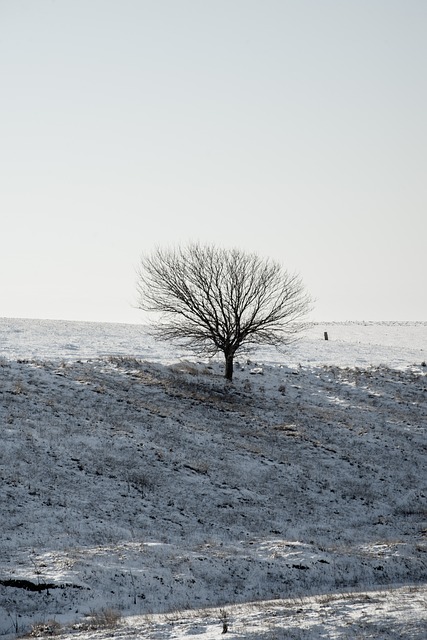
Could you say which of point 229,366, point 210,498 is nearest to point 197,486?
point 210,498

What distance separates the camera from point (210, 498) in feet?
61.9

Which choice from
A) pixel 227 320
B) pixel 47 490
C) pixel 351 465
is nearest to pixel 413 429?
pixel 351 465

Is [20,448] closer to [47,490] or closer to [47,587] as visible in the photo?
[47,490]

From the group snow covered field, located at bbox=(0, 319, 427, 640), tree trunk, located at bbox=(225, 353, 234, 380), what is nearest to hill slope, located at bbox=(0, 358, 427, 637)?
snow covered field, located at bbox=(0, 319, 427, 640)

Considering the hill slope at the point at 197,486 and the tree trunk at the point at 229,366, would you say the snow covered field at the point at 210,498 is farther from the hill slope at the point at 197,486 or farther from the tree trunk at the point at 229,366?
the tree trunk at the point at 229,366

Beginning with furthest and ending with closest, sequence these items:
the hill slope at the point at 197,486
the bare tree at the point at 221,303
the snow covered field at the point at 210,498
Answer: the bare tree at the point at 221,303 < the hill slope at the point at 197,486 < the snow covered field at the point at 210,498

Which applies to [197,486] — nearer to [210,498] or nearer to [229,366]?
[210,498]

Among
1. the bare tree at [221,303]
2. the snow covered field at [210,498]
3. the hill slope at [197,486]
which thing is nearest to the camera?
the snow covered field at [210,498]

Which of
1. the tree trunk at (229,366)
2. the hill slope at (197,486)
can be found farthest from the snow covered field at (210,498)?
the tree trunk at (229,366)

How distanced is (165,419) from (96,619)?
14827mm

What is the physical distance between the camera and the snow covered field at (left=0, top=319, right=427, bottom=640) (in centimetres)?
1092

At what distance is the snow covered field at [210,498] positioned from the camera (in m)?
10.9

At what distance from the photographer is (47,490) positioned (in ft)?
56.6

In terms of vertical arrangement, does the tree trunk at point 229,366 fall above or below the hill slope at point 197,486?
above
